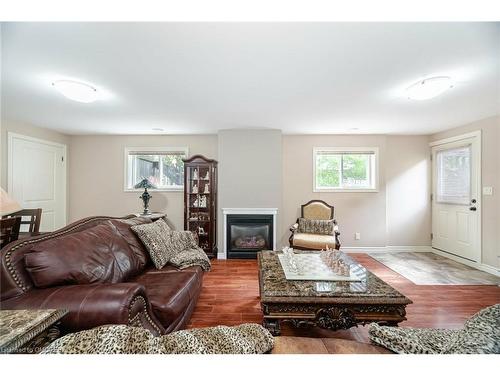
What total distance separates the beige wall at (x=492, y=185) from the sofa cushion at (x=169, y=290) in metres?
4.25

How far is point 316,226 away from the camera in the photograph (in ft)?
13.5

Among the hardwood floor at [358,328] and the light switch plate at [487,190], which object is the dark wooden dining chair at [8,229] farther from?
the light switch plate at [487,190]

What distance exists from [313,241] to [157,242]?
8.10 ft

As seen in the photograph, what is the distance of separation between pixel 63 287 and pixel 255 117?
9.75 feet

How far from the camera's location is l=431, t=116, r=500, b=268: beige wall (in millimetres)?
3271

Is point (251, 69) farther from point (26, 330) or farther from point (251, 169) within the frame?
point (251, 169)

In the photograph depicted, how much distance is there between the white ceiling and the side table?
1.66m

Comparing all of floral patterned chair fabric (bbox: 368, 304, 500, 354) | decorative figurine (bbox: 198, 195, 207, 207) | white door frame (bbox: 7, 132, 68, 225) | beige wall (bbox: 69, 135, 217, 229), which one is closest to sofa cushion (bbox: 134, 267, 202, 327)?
floral patterned chair fabric (bbox: 368, 304, 500, 354)

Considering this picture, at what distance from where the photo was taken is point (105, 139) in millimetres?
4664

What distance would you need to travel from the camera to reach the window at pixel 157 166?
4.66 meters

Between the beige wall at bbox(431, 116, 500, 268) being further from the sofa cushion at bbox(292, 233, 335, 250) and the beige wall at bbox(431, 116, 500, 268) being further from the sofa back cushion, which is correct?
the sofa back cushion

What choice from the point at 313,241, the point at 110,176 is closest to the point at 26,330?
the point at 313,241

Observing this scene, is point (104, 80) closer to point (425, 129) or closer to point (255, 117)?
point (255, 117)

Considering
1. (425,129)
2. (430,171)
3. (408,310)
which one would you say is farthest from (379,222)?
(408,310)
